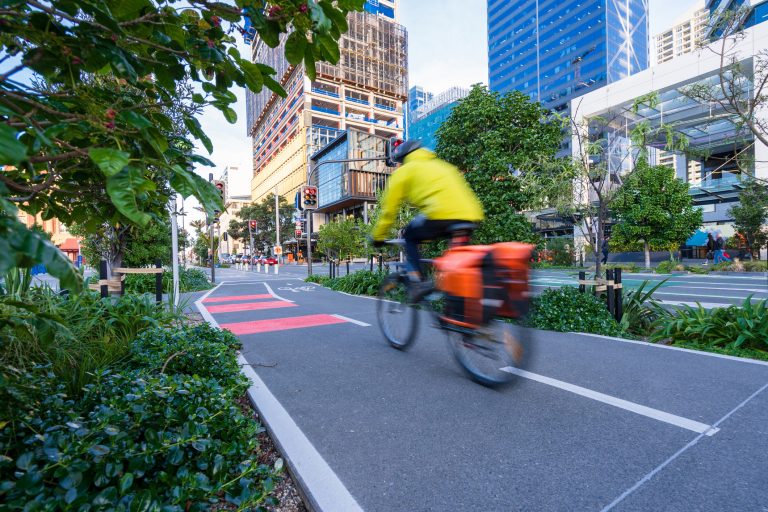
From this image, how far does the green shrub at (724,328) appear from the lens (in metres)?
4.50

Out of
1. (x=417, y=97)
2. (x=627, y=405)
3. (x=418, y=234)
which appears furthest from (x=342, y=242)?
(x=417, y=97)

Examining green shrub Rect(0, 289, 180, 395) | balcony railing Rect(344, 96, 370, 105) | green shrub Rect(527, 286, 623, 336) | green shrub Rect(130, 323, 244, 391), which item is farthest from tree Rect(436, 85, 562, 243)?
balcony railing Rect(344, 96, 370, 105)

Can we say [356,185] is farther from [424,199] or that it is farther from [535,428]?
[535,428]

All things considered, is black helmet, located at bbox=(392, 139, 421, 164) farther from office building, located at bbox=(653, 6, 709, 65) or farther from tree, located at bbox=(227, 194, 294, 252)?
tree, located at bbox=(227, 194, 294, 252)

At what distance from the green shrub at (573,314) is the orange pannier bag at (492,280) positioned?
9.06ft

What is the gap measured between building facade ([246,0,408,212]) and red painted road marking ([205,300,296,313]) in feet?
190

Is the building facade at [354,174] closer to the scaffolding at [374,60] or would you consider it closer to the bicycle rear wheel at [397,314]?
the scaffolding at [374,60]

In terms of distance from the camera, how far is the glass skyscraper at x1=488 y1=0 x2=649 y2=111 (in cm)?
7812

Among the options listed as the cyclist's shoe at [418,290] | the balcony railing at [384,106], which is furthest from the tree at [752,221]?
the balcony railing at [384,106]

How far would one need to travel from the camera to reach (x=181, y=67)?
1.47 m

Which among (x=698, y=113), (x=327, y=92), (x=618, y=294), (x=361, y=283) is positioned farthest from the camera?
(x=327, y=92)

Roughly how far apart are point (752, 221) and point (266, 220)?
5198 cm

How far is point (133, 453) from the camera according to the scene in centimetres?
161

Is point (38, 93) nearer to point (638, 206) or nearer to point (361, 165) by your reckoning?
point (638, 206)
